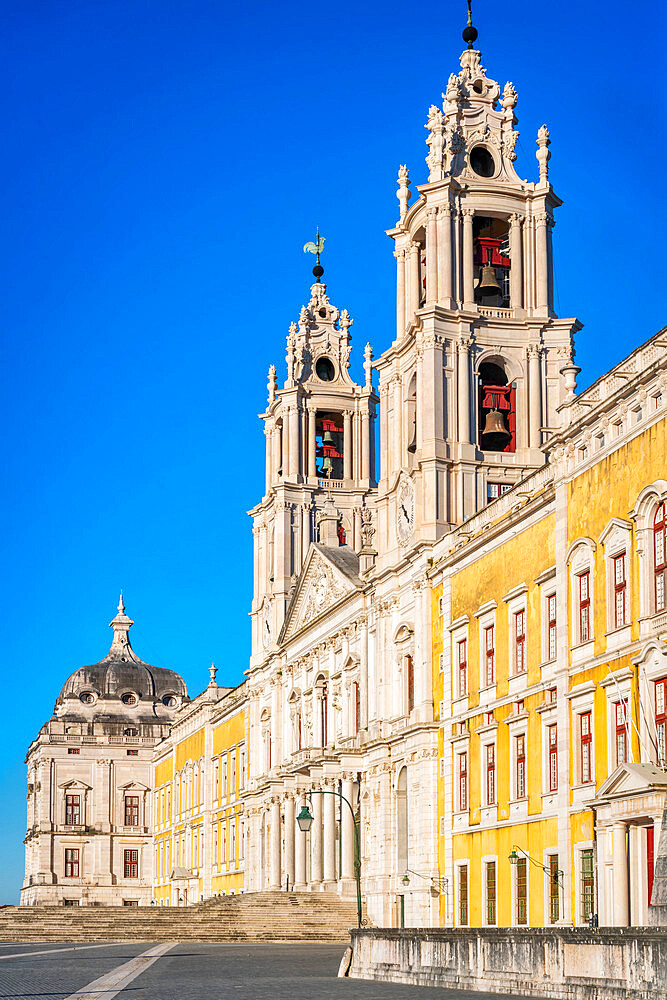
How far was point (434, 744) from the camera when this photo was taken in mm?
44500

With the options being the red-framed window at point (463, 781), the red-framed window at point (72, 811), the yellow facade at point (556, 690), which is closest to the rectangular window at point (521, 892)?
the yellow facade at point (556, 690)

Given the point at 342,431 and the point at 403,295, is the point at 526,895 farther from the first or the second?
the point at 342,431

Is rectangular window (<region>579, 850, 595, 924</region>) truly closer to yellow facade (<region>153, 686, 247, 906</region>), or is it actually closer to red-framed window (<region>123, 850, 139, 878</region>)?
yellow facade (<region>153, 686, 247, 906</region>)

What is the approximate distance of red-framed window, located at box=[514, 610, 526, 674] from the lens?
37.6 metres

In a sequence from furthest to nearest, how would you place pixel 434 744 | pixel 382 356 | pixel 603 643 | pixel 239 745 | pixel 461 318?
pixel 239 745 → pixel 382 356 → pixel 461 318 → pixel 434 744 → pixel 603 643

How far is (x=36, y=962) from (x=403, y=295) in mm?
25373

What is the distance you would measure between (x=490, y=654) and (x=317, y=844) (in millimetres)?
20888

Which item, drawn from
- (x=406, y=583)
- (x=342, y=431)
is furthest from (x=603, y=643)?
(x=342, y=431)

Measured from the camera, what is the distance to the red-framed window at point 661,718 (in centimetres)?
2891

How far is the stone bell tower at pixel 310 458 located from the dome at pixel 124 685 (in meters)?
37.8

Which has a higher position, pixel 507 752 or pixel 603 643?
pixel 603 643

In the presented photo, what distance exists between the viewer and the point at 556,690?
34.8 meters

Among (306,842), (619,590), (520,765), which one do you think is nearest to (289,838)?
(306,842)

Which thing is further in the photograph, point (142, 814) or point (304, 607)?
point (142, 814)
